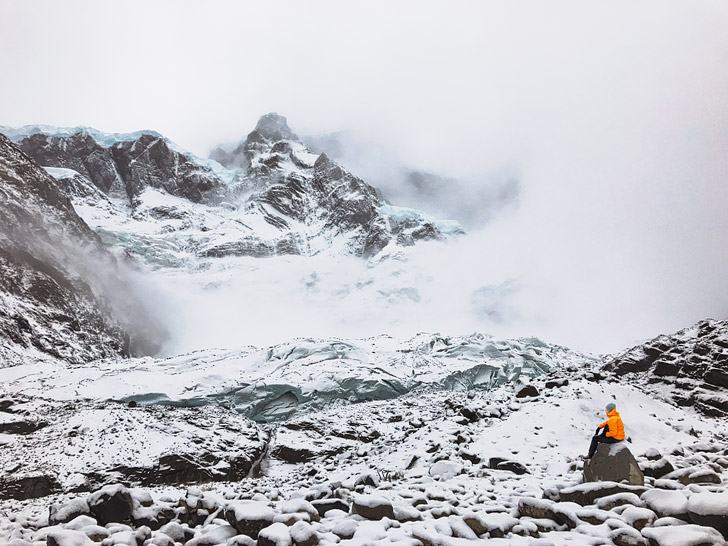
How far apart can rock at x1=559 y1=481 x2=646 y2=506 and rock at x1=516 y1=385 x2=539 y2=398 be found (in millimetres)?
14197

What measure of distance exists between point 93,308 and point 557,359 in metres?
70.7

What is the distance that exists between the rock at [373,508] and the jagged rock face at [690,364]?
20.5 meters

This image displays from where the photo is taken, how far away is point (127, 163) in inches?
6599

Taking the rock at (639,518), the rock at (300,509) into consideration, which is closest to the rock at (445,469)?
the rock at (300,509)

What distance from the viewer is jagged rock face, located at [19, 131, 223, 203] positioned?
158 meters

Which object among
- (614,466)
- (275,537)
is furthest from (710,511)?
(275,537)

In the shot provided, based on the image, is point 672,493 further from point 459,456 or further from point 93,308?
point 93,308

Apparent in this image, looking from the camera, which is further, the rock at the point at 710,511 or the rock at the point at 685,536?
the rock at the point at 710,511

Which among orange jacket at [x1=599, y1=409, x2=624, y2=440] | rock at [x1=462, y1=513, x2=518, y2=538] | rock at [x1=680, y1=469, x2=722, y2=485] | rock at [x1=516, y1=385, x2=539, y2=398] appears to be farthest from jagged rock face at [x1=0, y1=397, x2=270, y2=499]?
rock at [x1=680, y1=469, x2=722, y2=485]

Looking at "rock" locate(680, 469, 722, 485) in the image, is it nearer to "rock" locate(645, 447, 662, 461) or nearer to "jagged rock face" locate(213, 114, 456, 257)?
"rock" locate(645, 447, 662, 461)

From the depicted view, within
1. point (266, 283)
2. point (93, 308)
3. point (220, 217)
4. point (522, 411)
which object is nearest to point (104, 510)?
point (522, 411)

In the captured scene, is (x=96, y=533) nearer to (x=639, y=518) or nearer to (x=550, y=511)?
(x=550, y=511)

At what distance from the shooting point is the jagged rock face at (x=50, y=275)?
5125 centimetres

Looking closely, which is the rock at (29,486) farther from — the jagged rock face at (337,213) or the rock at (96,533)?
the jagged rock face at (337,213)
